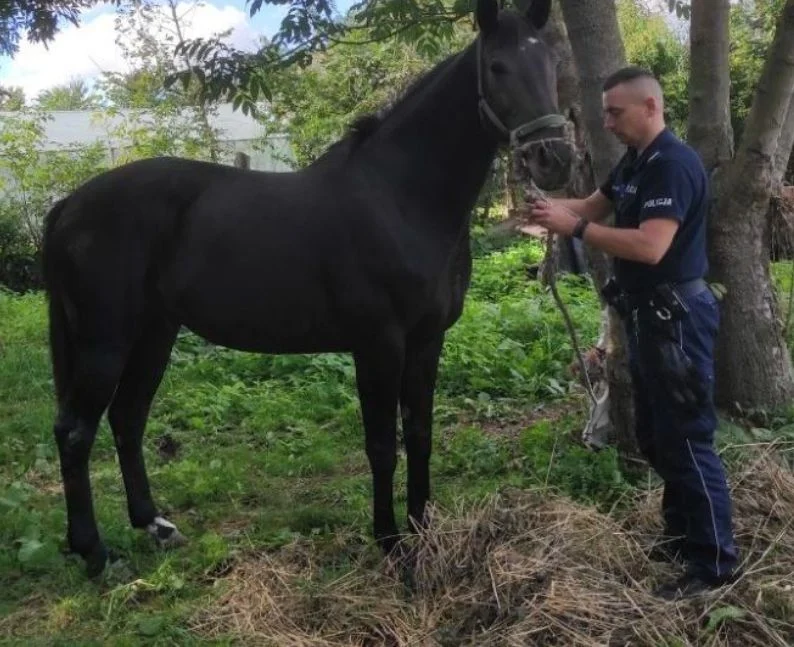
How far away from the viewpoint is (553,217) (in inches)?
116

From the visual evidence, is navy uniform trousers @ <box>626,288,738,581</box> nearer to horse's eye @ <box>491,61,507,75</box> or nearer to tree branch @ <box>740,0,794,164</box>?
horse's eye @ <box>491,61,507,75</box>

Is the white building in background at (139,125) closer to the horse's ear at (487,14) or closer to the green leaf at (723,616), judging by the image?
the horse's ear at (487,14)

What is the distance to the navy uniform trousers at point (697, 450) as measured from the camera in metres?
2.90

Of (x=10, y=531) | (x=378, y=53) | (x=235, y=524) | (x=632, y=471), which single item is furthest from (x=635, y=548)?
(x=378, y=53)

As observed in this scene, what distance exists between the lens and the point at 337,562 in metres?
3.57

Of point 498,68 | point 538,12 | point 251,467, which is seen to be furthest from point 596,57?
point 251,467

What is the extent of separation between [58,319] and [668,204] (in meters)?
2.73

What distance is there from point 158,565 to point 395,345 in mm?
1471

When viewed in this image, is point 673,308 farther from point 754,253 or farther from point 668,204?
point 754,253

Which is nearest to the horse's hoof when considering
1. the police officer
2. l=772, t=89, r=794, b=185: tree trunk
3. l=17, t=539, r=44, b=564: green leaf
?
l=17, t=539, r=44, b=564: green leaf

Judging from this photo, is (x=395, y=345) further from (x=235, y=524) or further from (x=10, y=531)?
(x=10, y=531)

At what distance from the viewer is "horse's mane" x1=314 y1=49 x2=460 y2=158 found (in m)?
3.50

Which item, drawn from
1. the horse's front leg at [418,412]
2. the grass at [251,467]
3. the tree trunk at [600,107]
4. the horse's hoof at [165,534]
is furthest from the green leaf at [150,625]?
the tree trunk at [600,107]

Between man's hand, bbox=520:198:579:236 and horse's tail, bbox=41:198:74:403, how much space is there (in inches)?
87.7
